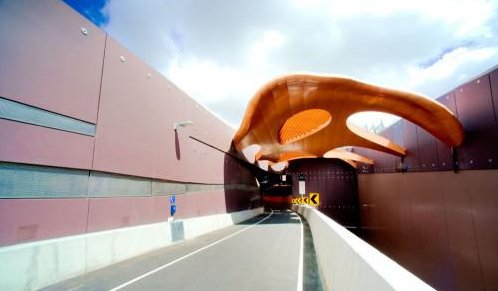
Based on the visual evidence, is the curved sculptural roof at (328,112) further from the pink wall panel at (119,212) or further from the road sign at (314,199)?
the pink wall panel at (119,212)

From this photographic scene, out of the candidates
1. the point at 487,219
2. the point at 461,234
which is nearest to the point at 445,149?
the point at 461,234

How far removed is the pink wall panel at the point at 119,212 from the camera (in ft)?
32.2

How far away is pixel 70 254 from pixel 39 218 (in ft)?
4.26

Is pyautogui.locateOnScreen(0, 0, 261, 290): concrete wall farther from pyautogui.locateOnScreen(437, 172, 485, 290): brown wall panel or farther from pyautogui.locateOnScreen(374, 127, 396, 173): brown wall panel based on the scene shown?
pyautogui.locateOnScreen(374, 127, 396, 173): brown wall panel

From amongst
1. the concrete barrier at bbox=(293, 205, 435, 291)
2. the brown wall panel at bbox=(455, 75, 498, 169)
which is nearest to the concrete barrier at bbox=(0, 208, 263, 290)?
the concrete barrier at bbox=(293, 205, 435, 291)

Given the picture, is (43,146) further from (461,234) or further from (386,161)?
(386,161)

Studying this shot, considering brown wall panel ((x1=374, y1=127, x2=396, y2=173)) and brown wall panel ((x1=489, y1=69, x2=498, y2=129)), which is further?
brown wall panel ((x1=374, y1=127, x2=396, y2=173))

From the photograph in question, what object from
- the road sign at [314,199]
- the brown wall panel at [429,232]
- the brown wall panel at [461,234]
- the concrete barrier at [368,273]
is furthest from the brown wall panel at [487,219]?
the road sign at [314,199]

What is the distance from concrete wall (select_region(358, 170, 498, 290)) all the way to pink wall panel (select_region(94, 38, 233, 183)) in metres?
14.1

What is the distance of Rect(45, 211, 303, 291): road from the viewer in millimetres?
6957

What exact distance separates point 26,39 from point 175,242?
10.4 meters

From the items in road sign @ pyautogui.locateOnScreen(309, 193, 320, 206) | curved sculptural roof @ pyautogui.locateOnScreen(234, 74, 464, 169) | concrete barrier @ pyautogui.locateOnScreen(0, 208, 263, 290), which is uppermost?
curved sculptural roof @ pyautogui.locateOnScreen(234, 74, 464, 169)

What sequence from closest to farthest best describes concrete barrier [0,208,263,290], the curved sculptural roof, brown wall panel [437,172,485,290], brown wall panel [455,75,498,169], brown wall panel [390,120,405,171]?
1. concrete barrier [0,208,263,290]
2. brown wall panel [455,75,498,169]
3. brown wall panel [437,172,485,290]
4. the curved sculptural roof
5. brown wall panel [390,120,405,171]

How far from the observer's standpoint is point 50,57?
8312 millimetres
